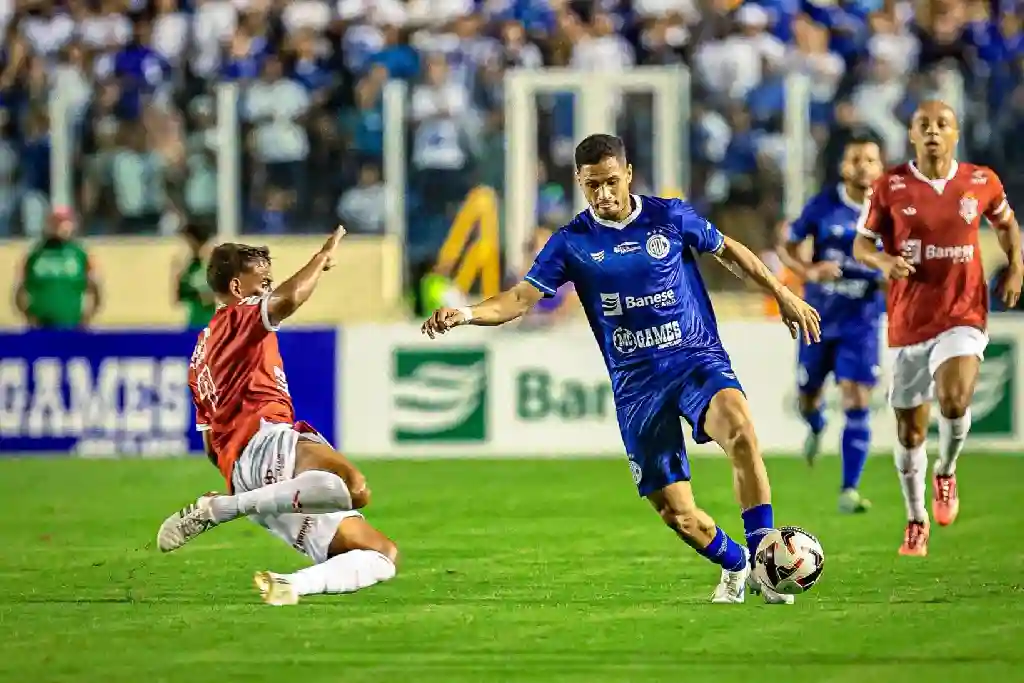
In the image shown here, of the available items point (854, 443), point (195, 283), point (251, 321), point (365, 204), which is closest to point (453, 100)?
point (365, 204)

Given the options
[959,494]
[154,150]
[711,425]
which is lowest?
[959,494]

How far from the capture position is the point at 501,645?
7.57 m

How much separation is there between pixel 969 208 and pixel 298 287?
4.21 m

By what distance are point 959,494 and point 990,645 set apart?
23.2 ft

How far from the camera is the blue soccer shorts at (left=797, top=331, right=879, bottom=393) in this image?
45.2 ft

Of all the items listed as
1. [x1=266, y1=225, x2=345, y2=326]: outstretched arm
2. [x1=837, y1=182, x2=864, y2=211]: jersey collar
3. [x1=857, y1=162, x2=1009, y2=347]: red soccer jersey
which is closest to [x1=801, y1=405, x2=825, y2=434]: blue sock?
[x1=837, y1=182, x2=864, y2=211]: jersey collar

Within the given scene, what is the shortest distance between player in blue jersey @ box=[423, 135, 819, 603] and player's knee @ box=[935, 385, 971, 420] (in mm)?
2476

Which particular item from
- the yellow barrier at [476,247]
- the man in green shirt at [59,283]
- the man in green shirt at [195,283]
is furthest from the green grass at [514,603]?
the yellow barrier at [476,247]

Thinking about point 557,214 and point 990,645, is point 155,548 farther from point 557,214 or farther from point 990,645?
point 557,214

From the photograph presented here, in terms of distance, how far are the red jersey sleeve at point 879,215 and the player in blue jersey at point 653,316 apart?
2.52 meters

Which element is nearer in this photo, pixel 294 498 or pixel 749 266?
pixel 294 498

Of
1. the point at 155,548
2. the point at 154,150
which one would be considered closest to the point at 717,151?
the point at 154,150

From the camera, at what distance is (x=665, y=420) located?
28.7 feet

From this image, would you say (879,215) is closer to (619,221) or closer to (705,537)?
(619,221)
